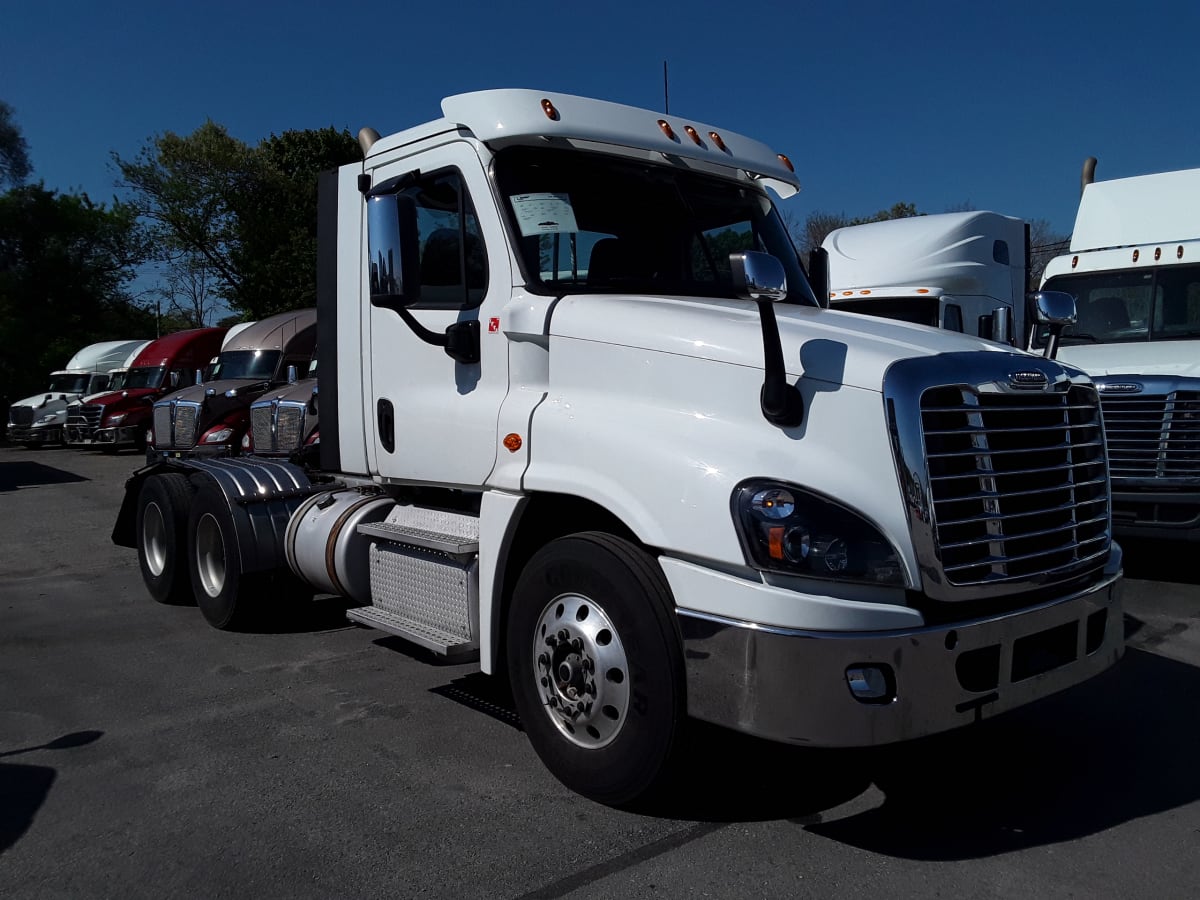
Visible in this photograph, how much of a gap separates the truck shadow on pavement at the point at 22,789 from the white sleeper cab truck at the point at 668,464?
1.47 meters

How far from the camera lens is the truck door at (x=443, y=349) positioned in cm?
461

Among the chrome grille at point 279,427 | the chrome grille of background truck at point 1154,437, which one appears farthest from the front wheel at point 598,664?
the chrome grille of background truck at point 1154,437

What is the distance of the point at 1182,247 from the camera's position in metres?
9.31

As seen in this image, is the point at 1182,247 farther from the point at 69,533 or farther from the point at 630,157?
the point at 69,533

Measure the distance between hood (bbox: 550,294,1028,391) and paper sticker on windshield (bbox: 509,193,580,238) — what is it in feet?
1.42

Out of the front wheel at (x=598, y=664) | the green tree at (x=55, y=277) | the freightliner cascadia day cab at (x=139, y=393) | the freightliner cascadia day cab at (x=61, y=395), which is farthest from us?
the green tree at (x=55, y=277)

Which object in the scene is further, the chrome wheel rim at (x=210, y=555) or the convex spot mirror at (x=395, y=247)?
the chrome wheel rim at (x=210, y=555)

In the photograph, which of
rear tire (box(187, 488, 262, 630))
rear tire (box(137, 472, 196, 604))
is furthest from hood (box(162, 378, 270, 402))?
rear tire (box(187, 488, 262, 630))

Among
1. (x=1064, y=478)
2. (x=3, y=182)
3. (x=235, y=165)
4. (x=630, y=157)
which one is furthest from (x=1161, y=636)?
(x=3, y=182)

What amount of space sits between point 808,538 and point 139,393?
2559 cm

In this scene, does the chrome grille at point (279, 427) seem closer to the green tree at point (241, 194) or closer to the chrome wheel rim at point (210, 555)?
the chrome wheel rim at point (210, 555)

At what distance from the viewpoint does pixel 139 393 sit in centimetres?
2572

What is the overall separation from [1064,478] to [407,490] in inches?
132

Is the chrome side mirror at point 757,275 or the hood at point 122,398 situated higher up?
the chrome side mirror at point 757,275
